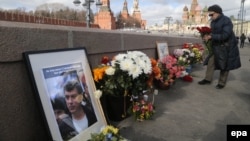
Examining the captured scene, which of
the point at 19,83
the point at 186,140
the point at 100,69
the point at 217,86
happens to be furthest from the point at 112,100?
the point at 217,86

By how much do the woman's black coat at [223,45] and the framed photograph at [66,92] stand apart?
11.5ft

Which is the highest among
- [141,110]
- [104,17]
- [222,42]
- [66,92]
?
[104,17]

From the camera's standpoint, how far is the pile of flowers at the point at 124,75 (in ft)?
12.4

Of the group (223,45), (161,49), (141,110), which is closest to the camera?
(141,110)

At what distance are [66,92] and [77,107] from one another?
0.20 m

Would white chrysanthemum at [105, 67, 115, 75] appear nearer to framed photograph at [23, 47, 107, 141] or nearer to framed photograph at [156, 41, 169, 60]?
framed photograph at [23, 47, 107, 141]

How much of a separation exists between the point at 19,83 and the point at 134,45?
140 inches

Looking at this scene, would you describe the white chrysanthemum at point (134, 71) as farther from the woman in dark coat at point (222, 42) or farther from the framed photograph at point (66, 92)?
the woman in dark coat at point (222, 42)

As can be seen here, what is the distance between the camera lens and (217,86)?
6586mm

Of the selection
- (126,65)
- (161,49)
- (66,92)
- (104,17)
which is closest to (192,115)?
(126,65)

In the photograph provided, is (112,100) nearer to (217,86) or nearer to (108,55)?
(108,55)

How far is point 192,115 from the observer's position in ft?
→ 14.7

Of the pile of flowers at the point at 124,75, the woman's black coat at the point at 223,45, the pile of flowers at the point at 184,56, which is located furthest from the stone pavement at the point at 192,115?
the pile of flowers at the point at 184,56

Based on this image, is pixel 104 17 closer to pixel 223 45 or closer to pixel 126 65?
pixel 223 45
